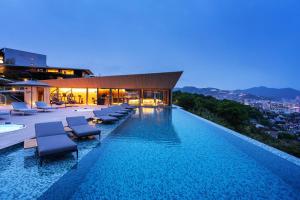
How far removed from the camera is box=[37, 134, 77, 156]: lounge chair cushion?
405 centimetres

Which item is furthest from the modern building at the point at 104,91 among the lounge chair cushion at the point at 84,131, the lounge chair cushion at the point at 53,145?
the lounge chair cushion at the point at 53,145

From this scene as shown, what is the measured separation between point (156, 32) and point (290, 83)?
95786 mm

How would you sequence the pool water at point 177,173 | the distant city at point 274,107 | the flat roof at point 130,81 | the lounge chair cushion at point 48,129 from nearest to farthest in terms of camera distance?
the pool water at point 177,173, the lounge chair cushion at point 48,129, the flat roof at point 130,81, the distant city at point 274,107

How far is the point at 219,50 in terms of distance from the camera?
43.0 metres

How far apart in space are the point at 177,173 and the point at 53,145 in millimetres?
2884

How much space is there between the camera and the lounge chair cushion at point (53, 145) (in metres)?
4.05

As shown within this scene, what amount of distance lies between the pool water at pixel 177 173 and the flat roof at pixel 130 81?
11.7 meters

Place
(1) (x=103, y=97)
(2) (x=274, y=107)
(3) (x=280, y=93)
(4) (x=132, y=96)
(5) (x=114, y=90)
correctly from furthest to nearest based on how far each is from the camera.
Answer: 1. (3) (x=280, y=93)
2. (2) (x=274, y=107)
3. (4) (x=132, y=96)
4. (5) (x=114, y=90)
5. (1) (x=103, y=97)

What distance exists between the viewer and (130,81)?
60.8 ft

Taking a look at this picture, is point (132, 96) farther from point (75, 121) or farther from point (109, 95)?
point (75, 121)

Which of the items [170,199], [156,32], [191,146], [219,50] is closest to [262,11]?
[219,50]

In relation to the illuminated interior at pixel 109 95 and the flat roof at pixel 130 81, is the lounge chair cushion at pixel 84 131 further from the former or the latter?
the illuminated interior at pixel 109 95

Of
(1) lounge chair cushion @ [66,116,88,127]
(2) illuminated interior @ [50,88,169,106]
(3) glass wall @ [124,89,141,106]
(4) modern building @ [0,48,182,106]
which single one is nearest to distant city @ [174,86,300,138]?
(4) modern building @ [0,48,182,106]

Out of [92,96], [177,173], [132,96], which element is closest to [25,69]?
[92,96]
